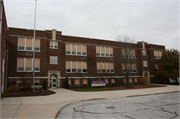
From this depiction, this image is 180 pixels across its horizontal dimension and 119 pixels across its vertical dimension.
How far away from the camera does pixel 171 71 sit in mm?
33938

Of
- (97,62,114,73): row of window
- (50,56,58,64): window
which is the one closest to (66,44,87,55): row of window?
(50,56,58,64): window

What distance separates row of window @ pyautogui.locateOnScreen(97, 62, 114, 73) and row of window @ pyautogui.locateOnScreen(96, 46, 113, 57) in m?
1.96

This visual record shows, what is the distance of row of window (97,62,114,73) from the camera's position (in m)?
33.2

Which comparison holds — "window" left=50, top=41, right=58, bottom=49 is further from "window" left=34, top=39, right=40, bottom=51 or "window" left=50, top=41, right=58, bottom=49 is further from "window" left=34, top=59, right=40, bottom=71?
"window" left=34, top=59, right=40, bottom=71

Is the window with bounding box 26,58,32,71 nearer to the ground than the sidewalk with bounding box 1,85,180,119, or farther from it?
farther from it

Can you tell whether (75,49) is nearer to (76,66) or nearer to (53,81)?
(76,66)

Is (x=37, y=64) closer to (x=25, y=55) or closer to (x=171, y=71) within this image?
(x=25, y=55)

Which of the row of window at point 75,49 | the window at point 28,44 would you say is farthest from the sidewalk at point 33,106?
the row of window at point 75,49

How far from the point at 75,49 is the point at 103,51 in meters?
7.01

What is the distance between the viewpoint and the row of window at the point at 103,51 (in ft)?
111

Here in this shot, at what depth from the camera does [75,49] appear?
3142 cm

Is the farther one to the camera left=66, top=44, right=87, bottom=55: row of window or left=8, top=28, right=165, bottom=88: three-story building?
left=66, top=44, right=87, bottom=55: row of window

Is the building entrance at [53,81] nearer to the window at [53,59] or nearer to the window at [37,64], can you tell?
the window at [53,59]

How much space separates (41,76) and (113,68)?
54.3ft
